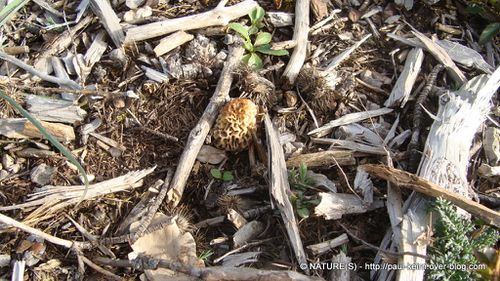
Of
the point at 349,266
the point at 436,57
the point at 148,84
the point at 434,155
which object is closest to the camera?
the point at 349,266

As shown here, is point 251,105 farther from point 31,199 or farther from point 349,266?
point 31,199

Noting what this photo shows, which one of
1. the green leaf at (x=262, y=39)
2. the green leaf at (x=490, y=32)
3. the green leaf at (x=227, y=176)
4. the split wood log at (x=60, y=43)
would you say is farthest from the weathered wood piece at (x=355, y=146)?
the split wood log at (x=60, y=43)

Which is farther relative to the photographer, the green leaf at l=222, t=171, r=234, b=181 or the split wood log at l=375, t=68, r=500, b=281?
the green leaf at l=222, t=171, r=234, b=181

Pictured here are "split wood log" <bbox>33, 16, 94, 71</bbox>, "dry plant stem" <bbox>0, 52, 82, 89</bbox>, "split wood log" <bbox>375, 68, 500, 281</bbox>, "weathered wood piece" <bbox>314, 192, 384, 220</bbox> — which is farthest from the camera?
"split wood log" <bbox>33, 16, 94, 71</bbox>

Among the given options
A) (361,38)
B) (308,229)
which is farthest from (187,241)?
(361,38)

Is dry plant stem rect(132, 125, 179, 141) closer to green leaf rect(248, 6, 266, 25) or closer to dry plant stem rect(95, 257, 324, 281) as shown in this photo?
dry plant stem rect(95, 257, 324, 281)

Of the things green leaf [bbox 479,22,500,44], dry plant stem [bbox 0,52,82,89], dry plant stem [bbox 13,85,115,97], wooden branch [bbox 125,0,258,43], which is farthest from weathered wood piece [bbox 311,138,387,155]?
dry plant stem [bbox 0,52,82,89]

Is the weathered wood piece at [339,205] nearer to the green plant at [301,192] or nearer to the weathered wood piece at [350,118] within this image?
the green plant at [301,192]
